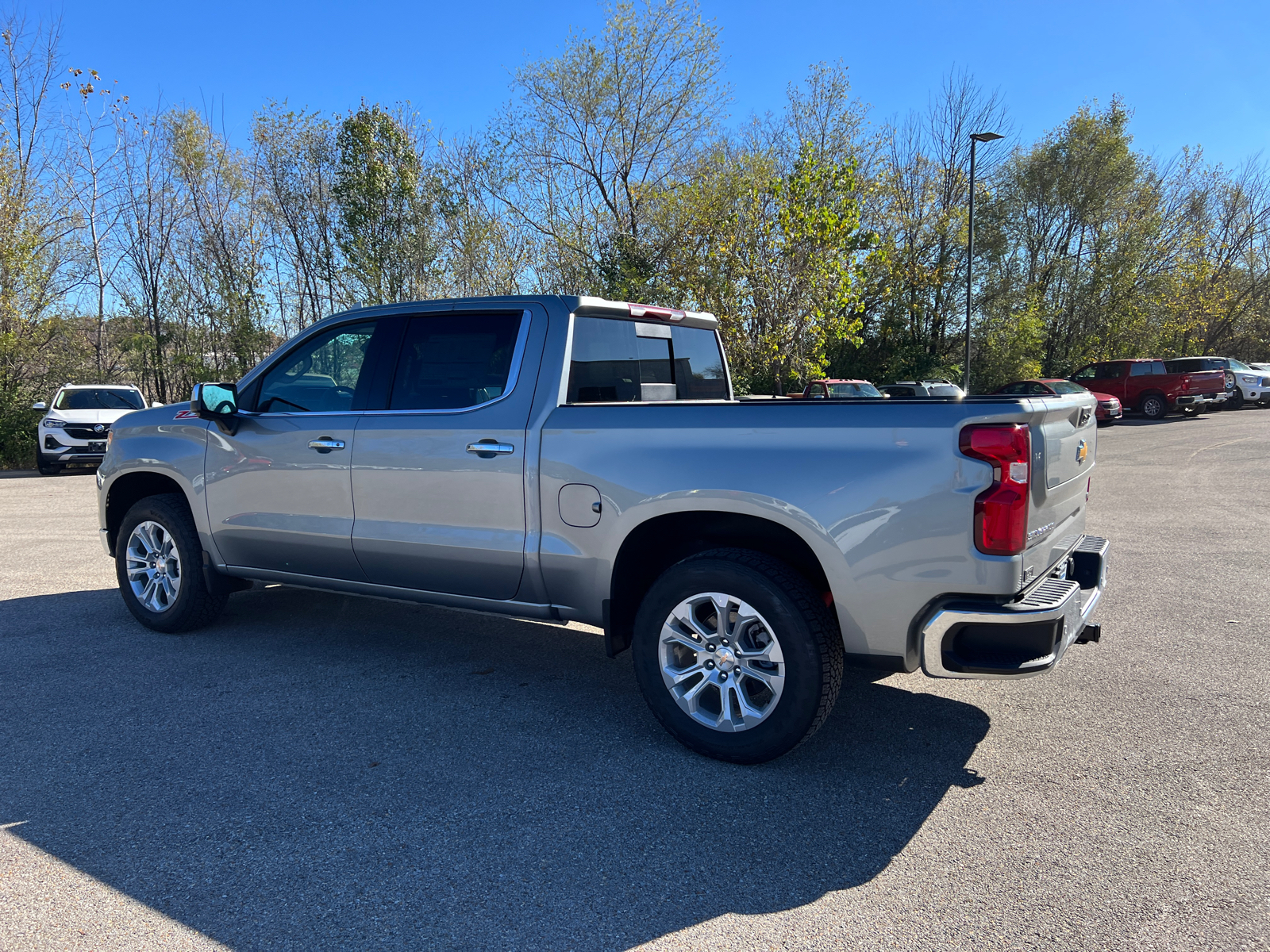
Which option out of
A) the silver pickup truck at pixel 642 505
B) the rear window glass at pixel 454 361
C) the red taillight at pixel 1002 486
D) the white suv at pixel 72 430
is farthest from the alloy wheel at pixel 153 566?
the white suv at pixel 72 430

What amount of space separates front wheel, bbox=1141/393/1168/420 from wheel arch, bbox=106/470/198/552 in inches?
1165

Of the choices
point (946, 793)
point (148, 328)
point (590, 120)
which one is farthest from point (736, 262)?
point (946, 793)

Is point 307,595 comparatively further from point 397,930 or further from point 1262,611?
point 1262,611

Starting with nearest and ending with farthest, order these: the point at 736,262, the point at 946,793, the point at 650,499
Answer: the point at 946,793 → the point at 650,499 → the point at 736,262

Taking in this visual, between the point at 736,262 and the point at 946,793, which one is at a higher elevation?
the point at 736,262

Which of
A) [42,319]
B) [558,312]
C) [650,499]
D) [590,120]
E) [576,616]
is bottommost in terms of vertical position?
[576,616]

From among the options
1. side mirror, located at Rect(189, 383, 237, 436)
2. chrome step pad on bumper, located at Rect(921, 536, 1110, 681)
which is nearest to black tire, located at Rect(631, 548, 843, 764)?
chrome step pad on bumper, located at Rect(921, 536, 1110, 681)

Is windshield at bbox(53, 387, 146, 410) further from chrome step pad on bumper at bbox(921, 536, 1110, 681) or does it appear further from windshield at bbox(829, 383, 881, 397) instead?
chrome step pad on bumper at bbox(921, 536, 1110, 681)

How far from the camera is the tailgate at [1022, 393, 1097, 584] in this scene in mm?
3121

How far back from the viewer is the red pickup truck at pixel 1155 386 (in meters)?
27.4

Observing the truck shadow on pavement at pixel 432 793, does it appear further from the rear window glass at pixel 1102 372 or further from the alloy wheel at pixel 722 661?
the rear window glass at pixel 1102 372

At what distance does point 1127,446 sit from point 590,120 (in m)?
16.4

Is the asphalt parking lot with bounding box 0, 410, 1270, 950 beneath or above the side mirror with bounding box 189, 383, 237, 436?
beneath

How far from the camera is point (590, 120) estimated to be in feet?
82.6
